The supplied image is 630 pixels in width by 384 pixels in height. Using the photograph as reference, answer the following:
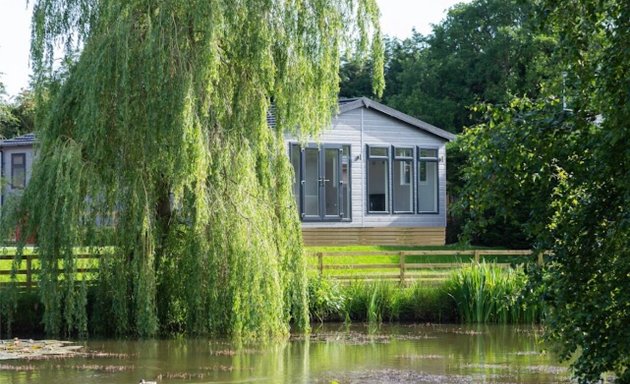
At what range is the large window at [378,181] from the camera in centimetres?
3309

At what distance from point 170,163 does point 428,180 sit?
56.5 ft

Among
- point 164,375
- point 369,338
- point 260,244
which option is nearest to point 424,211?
point 369,338

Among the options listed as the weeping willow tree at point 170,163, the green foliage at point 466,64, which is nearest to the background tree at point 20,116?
the green foliage at point 466,64

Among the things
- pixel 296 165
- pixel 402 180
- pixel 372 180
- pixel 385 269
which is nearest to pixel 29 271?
pixel 385 269

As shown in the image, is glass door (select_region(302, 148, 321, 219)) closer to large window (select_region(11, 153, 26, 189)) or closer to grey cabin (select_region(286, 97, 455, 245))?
grey cabin (select_region(286, 97, 455, 245))

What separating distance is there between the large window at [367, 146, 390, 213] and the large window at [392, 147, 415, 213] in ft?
0.99

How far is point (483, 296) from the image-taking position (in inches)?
908

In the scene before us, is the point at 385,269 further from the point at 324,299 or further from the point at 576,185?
the point at 576,185

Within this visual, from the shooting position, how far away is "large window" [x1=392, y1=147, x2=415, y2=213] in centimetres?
3353

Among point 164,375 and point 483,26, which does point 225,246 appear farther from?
point 483,26

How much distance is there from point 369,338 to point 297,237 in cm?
232

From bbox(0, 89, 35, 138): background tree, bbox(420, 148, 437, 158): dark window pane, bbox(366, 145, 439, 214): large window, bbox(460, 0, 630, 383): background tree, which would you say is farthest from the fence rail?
bbox(0, 89, 35, 138): background tree

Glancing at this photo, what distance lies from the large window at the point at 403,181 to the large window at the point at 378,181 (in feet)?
0.99

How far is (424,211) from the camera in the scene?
34062 mm
